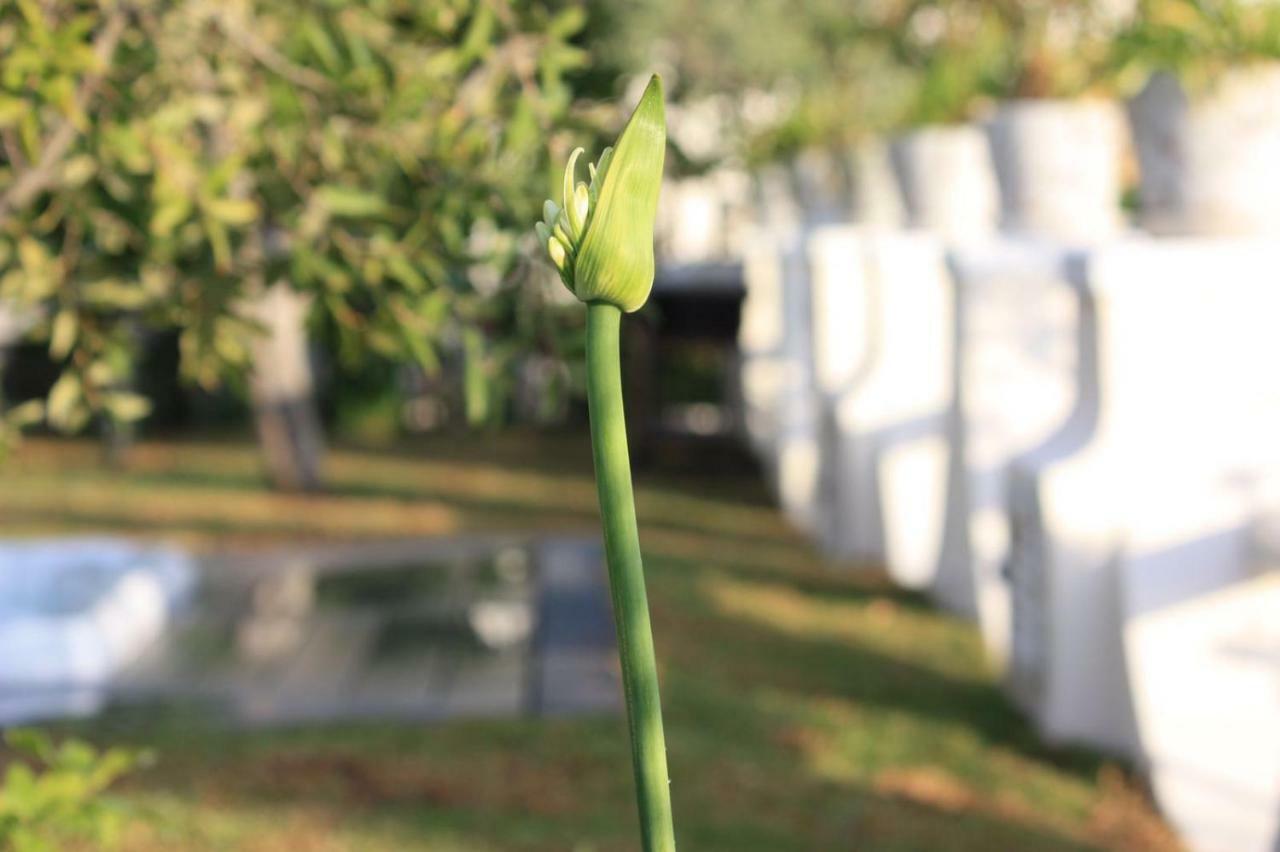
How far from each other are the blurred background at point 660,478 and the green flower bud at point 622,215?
1640mm

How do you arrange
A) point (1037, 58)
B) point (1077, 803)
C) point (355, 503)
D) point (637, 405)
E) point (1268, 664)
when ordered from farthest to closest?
point (637, 405) < point (355, 503) < point (1037, 58) < point (1077, 803) < point (1268, 664)

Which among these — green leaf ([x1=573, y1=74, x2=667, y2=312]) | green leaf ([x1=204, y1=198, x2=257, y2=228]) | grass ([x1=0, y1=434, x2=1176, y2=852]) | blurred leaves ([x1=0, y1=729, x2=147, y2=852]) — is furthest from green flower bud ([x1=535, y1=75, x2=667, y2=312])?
→ green leaf ([x1=204, y1=198, x2=257, y2=228])

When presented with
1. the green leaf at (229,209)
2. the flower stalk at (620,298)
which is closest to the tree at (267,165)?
the green leaf at (229,209)

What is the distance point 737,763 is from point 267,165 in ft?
12.6

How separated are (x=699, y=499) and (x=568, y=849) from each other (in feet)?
30.0

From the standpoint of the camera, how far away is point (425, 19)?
2.94 meters

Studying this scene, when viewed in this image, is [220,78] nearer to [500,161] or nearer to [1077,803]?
[500,161]

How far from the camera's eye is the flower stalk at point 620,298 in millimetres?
959

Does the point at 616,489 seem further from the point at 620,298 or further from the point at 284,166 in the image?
the point at 284,166

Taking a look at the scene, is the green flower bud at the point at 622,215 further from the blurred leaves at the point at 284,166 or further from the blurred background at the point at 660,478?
the blurred leaves at the point at 284,166

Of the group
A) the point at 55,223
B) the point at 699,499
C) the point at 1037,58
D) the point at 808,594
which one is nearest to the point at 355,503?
the point at 699,499

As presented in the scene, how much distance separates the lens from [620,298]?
3.25ft

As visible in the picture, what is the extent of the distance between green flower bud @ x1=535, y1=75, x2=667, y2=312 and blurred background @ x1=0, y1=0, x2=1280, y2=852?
1.64 m

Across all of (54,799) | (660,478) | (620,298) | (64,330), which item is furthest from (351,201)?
(660,478)
